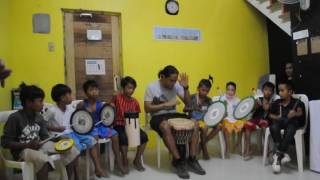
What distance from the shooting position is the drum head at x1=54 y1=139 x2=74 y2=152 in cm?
265

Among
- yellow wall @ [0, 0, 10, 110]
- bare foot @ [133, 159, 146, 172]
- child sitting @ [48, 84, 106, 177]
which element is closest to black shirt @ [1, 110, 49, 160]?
child sitting @ [48, 84, 106, 177]

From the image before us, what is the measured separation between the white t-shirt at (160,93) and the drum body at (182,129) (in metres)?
0.36

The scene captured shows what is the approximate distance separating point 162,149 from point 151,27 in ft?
5.84

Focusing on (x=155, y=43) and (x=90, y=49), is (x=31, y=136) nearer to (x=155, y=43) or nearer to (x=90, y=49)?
(x=90, y=49)

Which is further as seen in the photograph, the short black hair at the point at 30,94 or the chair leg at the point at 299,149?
the chair leg at the point at 299,149

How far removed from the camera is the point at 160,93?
12.4 feet

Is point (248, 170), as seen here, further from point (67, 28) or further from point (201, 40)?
point (67, 28)

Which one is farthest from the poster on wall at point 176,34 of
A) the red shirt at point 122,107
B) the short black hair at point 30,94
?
the short black hair at point 30,94

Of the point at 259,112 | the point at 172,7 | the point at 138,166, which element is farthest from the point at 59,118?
the point at 172,7

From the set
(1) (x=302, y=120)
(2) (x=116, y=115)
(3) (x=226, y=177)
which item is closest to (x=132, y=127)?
(2) (x=116, y=115)

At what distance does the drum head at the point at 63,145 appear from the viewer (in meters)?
2.65

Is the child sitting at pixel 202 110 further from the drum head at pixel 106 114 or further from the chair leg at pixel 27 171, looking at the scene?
the chair leg at pixel 27 171

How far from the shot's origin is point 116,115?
3641 mm

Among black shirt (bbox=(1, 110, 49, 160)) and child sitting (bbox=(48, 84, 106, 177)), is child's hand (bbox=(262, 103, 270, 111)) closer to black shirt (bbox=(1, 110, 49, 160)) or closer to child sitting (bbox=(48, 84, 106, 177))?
child sitting (bbox=(48, 84, 106, 177))
